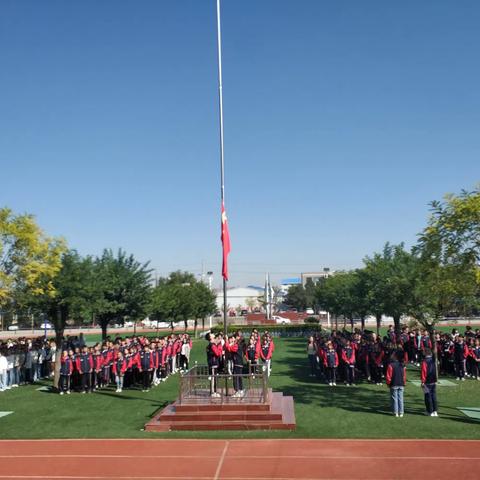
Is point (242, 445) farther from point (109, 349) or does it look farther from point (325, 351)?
point (109, 349)

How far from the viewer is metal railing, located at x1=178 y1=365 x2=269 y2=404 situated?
1410 cm

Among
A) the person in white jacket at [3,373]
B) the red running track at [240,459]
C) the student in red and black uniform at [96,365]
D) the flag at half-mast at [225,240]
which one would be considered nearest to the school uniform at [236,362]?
the flag at half-mast at [225,240]

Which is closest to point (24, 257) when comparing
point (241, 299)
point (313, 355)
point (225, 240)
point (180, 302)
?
point (225, 240)

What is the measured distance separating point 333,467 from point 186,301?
125ft

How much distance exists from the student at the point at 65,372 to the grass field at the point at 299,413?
0.52 meters

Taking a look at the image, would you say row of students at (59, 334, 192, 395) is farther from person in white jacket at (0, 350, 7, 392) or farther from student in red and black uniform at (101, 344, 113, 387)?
person in white jacket at (0, 350, 7, 392)

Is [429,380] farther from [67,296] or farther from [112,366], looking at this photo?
[67,296]

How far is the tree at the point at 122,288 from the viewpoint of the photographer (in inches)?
1198

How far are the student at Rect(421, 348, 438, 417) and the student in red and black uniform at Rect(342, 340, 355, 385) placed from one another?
200 inches

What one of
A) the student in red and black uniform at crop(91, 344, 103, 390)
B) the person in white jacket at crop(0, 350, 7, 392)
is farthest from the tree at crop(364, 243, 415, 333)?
the person in white jacket at crop(0, 350, 7, 392)

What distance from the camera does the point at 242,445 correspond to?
11.6 metres

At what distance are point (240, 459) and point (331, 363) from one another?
9.33m

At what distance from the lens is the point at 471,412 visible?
14367 millimetres

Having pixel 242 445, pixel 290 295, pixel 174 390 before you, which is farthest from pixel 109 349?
pixel 290 295
